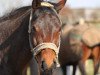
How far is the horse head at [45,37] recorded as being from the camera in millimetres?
5129

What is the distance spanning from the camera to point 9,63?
18.1 feet

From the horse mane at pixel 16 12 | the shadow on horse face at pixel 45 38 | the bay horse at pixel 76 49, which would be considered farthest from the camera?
the bay horse at pixel 76 49

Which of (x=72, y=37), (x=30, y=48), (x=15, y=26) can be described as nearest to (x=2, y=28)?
(x=15, y=26)

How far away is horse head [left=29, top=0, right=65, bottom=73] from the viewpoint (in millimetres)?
5129

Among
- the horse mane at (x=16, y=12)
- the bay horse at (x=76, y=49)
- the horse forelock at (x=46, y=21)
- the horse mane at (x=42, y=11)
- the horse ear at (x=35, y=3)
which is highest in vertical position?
the horse ear at (x=35, y=3)

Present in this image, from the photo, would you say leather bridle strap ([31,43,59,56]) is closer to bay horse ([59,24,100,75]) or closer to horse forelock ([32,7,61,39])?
horse forelock ([32,7,61,39])

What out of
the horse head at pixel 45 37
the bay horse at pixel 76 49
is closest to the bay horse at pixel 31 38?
the horse head at pixel 45 37

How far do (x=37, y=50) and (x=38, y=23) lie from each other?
295 millimetres

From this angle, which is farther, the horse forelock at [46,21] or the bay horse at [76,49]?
the bay horse at [76,49]

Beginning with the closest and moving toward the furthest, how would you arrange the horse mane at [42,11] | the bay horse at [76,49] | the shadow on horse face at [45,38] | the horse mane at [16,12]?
1. the shadow on horse face at [45,38]
2. the horse mane at [42,11]
3. the horse mane at [16,12]
4. the bay horse at [76,49]

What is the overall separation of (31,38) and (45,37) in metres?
0.19

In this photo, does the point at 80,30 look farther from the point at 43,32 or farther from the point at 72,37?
the point at 43,32

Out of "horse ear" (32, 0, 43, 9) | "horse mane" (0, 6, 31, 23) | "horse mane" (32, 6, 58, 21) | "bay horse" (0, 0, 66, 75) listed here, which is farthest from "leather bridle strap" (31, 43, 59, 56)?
"horse mane" (0, 6, 31, 23)

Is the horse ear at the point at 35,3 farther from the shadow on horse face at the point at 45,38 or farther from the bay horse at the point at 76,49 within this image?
the bay horse at the point at 76,49
